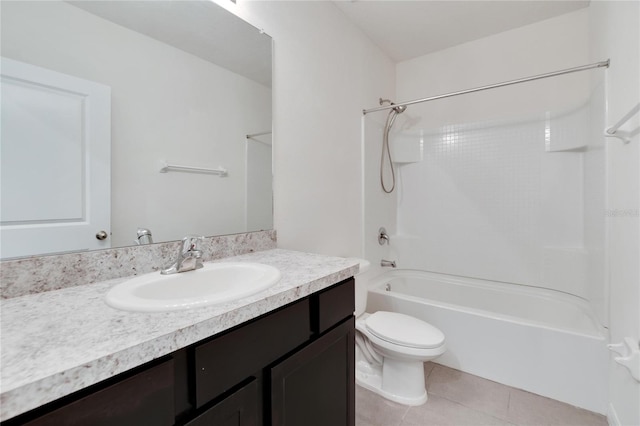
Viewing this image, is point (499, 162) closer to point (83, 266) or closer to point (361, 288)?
point (361, 288)

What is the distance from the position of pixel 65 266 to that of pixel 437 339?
64.0 inches

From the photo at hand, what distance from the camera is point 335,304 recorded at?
3.19 feet

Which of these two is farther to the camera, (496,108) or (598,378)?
(496,108)

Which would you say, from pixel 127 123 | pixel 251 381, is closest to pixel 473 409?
pixel 251 381

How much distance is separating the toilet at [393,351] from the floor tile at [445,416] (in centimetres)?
6

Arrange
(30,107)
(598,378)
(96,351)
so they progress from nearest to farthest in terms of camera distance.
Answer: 1. (96,351)
2. (30,107)
3. (598,378)

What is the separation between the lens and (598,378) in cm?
152

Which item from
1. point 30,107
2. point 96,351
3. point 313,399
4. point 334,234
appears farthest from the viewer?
point 334,234

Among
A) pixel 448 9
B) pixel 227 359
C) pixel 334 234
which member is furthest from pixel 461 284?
pixel 227 359

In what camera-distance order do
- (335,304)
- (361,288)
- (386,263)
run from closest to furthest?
(335,304), (361,288), (386,263)

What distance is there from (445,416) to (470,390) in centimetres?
30

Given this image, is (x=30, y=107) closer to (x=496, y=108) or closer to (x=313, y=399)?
(x=313, y=399)

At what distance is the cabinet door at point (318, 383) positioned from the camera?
0.77m

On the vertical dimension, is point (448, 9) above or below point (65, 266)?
above
